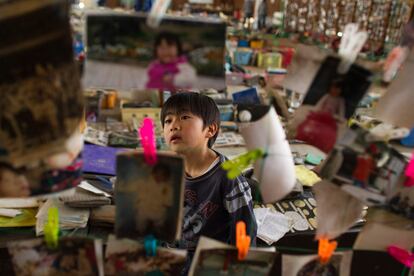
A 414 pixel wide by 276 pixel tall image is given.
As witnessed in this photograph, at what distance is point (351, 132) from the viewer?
1.66 feet

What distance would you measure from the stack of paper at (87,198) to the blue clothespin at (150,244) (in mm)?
979

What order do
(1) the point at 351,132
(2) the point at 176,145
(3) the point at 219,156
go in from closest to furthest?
(1) the point at 351,132, (2) the point at 176,145, (3) the point at 219,156

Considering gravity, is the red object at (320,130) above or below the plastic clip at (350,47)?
below

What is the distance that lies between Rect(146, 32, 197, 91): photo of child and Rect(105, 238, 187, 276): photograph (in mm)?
232

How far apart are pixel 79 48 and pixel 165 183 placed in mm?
208

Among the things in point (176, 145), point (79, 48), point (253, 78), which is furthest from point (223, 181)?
point (253, 78)

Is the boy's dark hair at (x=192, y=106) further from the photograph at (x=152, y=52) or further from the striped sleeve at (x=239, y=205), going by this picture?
the photograph at (x=152, y=52)

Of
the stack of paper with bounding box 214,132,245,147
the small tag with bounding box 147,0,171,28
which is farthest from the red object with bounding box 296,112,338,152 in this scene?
the stack of paper with bounding box 214,132,245,147

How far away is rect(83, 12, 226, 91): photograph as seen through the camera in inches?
17.1

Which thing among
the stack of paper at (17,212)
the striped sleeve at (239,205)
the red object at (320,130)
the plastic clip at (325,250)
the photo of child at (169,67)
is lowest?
the stack of paper at (17,212)

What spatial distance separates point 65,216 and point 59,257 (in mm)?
925

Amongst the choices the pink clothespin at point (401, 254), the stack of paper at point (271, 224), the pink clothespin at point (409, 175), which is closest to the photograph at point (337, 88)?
the pink clothespin at point (409, 175)

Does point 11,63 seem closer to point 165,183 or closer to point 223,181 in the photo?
point 165,183

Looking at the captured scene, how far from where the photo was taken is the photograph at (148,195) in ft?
1.65
